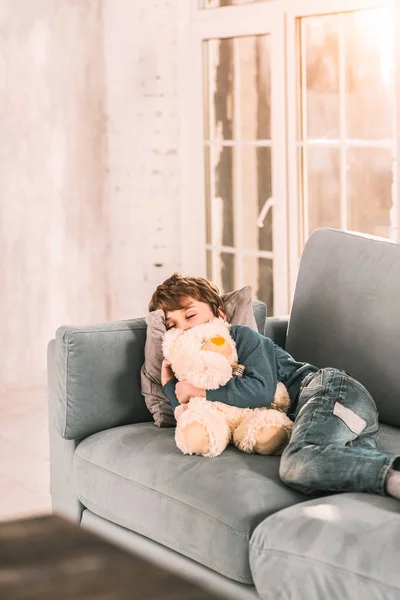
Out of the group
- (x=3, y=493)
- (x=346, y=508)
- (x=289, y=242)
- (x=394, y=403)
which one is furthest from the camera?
(x=289, y=242)

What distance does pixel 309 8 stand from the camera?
4.06 metres

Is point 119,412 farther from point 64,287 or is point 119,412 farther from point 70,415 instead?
point 64,287

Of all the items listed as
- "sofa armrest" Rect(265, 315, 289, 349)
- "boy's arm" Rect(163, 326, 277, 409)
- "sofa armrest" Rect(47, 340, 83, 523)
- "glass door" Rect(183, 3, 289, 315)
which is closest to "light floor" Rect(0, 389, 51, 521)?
"sofa armrest" Rect(47, 340, 83, 523)

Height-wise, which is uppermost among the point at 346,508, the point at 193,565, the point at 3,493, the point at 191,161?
the point at 191,161

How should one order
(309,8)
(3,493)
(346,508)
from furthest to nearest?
(309,8), (3,493), (346,508)

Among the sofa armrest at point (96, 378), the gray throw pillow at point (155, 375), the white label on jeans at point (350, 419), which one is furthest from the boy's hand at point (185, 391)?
the white label on jeans at point (350, 419)

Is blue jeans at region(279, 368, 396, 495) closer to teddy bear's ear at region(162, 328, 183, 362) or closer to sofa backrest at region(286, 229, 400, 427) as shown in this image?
sofa backrest at region(286, 229, 400, 427)

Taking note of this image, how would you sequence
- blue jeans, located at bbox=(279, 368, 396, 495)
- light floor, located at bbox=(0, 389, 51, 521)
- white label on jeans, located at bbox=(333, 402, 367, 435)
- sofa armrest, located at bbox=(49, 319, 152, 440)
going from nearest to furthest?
blue jeans, located at bbox=(279, 368, 396, 495) → white label on jeans, located at bbox=(333, 402, 367, 435) → sofa armrest, located at bbox=(49, 319, 152, 440) → light floor, located at bbox=(0, 389, 51, 521)

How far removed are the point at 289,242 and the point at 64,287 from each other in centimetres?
130

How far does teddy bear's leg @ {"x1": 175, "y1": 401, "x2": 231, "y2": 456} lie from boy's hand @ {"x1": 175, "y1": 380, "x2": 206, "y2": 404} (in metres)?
0.07

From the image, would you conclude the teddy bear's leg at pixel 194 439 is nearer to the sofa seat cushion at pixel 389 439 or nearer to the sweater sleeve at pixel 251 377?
the sweater sleeve at pixel 251 377

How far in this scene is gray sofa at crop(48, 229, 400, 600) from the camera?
5.83ft

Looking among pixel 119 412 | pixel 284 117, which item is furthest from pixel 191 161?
pixel 119 412

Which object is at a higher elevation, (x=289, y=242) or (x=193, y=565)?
(x=289, y=242)
